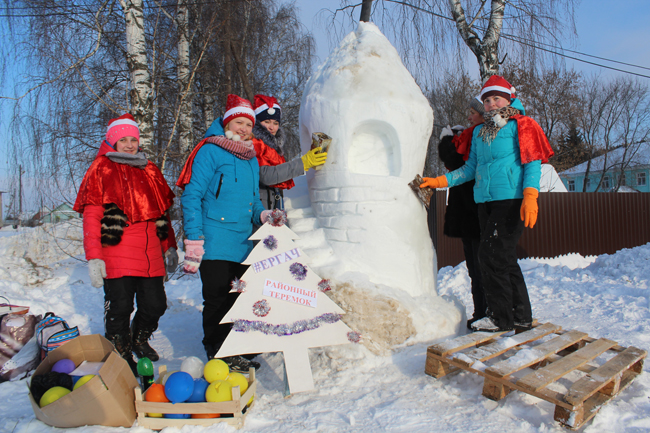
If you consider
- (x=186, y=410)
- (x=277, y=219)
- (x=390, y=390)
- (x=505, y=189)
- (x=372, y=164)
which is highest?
(x=372, y=164)

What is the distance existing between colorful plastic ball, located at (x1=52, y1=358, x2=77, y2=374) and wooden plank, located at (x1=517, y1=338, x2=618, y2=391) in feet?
7.24

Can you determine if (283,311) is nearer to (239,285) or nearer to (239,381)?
(239,285)

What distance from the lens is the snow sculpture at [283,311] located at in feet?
7.54

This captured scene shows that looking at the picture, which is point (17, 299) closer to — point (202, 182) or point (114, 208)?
point (114, 208)

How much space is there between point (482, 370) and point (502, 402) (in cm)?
17

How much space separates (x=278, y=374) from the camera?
8.73 feet

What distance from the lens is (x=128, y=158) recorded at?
2.77 metres

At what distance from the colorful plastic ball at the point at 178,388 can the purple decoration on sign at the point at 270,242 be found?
31.9 inches

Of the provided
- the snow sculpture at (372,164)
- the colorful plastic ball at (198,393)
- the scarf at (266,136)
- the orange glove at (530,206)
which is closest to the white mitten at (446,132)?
the snow sculpture at (372,164)

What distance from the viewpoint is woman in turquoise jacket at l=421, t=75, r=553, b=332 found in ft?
9.03

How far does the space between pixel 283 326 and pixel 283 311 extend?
0.08 meters

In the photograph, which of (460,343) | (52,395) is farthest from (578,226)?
(52,395)

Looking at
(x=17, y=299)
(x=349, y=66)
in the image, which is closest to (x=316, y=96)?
(x=349, y=66)

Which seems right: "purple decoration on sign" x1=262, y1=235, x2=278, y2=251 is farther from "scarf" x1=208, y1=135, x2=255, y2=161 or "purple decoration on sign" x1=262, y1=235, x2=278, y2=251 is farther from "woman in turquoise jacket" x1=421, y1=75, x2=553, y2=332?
"woman in turquoise jacket" x1=421, y1=75, x2=553, y2=332
